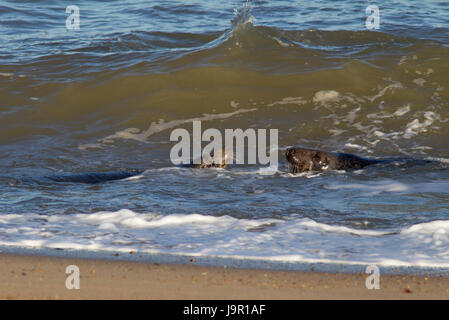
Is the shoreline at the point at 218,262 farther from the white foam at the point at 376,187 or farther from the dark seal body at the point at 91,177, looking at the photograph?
the dark seal body at the point at 91,177

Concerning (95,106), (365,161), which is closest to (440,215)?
(365,161)

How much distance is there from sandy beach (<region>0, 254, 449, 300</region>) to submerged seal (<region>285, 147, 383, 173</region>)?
2610mm

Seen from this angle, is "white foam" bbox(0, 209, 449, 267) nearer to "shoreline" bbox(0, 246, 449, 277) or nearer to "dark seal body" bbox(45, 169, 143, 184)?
"shoreline" bbox(0, 246, 449, 277)

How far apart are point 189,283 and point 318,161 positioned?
3.00m

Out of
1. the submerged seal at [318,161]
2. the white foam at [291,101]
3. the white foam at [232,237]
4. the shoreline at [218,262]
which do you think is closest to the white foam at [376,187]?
the submerged seal at [318,161]

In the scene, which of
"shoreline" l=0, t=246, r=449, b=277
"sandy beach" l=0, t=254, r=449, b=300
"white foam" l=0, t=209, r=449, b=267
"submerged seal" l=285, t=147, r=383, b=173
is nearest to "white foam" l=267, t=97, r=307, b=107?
"submerged seal" l=285, t=147, r=383, b=173

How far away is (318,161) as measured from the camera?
5672 millimetres

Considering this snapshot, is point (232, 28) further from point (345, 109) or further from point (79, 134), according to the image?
point (79, 134)

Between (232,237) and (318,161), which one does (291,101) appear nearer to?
(318,161)

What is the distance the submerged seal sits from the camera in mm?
5621

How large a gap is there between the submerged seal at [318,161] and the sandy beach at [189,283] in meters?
2.61

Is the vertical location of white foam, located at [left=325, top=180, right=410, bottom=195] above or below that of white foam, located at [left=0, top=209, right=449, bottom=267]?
below

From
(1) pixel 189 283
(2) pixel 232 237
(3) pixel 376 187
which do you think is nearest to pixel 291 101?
(3) pixel 376 187

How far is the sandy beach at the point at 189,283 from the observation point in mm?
2764
